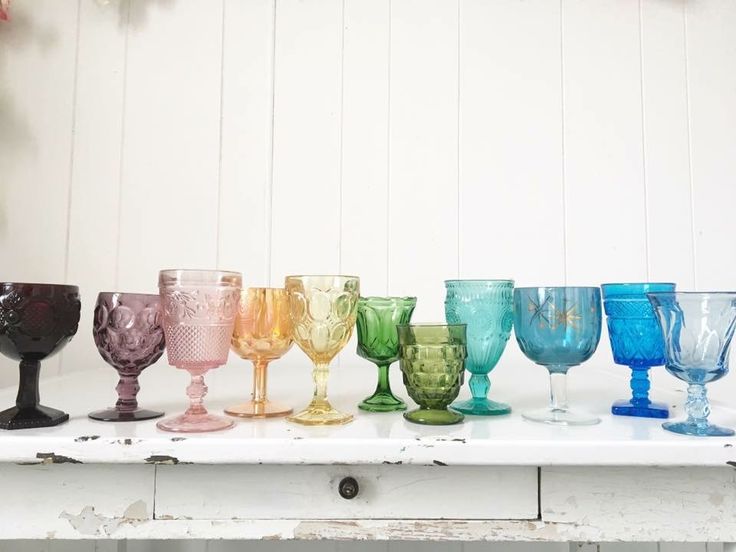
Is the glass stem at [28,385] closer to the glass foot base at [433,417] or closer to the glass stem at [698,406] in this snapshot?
the glass foot base at [433,417]

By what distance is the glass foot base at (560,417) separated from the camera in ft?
A: 2.14

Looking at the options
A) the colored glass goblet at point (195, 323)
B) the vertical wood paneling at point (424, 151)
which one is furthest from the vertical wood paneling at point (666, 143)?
the colored glass goblet at point (195, 323)

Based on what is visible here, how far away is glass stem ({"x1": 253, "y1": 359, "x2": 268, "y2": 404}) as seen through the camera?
72 centimetres

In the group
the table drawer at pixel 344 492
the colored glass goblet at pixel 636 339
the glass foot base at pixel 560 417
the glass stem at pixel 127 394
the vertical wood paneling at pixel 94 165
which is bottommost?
the table drawer at pixel 344 492

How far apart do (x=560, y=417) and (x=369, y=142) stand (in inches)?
33.2

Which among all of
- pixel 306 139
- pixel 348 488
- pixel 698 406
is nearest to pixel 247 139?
pixel 306 139

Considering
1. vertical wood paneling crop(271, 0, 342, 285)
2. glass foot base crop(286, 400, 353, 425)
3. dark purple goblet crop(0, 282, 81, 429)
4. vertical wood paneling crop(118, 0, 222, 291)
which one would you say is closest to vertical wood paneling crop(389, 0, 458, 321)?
vertical wood paneling crop(271, 0, 342, 285)

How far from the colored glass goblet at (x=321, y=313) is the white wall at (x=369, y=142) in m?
0.62

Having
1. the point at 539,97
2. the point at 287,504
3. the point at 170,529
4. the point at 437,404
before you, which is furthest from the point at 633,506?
the point at 539,97

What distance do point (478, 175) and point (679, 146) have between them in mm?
499

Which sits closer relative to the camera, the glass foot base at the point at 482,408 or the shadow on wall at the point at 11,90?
the glass foot base at the point at 482,408

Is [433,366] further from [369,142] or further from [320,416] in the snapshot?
[369,142]

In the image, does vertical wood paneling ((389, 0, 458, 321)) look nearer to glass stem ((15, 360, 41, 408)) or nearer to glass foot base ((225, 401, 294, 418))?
glass foot base ((225, 401, 294, 418))

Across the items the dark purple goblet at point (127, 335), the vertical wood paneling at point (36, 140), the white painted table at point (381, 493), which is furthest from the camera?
the vertical wood paneling at point (36, 140)
